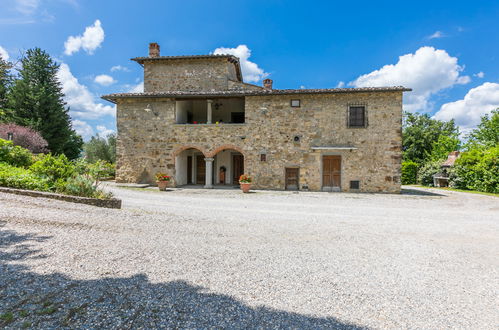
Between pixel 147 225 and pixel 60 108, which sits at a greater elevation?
pixel 60 108

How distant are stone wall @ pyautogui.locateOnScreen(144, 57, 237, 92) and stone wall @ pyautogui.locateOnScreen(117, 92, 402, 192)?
3187 millimetres

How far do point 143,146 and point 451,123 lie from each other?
39.1 meters

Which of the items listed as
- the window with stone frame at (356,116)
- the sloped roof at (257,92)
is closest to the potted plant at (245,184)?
the sloped roof at (257,92)

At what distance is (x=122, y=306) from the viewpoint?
2.71m

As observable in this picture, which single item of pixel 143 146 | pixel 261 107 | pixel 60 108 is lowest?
pixel 143 146

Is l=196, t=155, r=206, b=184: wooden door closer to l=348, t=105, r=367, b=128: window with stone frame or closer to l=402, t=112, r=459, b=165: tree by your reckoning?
l=348, t=105, r=367, b=128: window with stone frame

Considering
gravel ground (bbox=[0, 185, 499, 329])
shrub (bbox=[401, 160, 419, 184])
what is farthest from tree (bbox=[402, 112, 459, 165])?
gravel ground (bbox=[0, 185, 499, 329])

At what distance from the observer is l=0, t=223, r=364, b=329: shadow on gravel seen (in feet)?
8.05

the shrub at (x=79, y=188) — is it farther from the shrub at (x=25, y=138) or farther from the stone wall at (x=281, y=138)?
the shrub at (x=25, y=138)

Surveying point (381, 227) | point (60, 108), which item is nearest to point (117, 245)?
point (381, 227)

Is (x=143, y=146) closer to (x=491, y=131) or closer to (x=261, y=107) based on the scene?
(x=261, y=107)

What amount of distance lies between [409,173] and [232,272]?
26484mm

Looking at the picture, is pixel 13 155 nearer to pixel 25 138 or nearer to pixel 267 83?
pixel 25 138

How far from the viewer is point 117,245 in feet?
14.8
